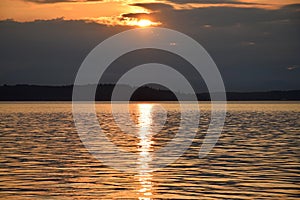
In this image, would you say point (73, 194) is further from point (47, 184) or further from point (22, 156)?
point (22, 156)

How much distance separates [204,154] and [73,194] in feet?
61.6

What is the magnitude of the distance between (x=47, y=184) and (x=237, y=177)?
9.32m

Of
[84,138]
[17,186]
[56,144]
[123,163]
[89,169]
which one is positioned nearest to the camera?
[17,186]

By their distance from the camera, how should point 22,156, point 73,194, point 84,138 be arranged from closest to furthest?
point 73,194 → point 22,156 → point 84,138

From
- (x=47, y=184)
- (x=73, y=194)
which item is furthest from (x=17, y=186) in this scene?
(x=73, y=194)

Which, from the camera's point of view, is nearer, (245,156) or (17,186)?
(17,186)

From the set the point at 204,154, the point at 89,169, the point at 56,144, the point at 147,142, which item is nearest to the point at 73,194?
the point at 89,169

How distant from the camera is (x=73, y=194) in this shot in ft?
89.5

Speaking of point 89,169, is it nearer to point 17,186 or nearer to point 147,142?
point 17,186

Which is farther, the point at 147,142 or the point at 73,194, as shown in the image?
the point at 147,142

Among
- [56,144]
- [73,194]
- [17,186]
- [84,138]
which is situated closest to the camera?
[73,194]

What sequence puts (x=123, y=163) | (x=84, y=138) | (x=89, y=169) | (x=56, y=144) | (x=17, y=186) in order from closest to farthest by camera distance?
(x=17, y=186), (x=89, y=169), (x=123, y=163), (x=56, y=144), (x=84, y=138)

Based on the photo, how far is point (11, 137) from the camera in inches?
2392

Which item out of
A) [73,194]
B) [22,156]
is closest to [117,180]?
[73,194]
